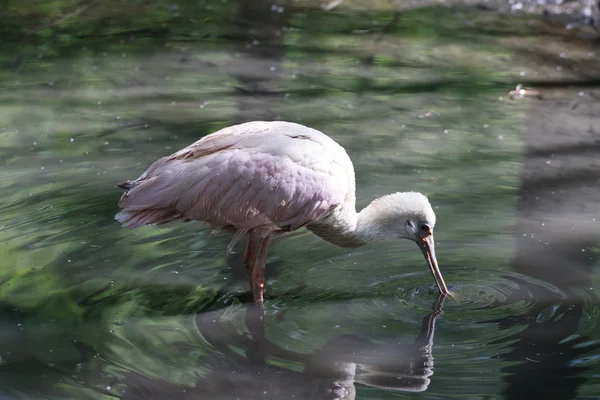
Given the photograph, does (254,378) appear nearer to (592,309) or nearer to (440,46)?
(592,309)

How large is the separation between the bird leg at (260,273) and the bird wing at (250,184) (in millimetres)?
218

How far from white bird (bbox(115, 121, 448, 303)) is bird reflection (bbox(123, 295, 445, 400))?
1.75ft

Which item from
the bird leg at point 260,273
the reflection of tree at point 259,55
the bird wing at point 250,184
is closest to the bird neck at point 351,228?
the bird wing at point 250,184

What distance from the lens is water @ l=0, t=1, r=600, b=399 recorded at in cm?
487

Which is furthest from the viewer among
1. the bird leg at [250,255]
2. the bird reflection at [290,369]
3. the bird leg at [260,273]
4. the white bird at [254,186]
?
the bird leg at [250,255]

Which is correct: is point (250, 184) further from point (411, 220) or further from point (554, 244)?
point (554, 244)

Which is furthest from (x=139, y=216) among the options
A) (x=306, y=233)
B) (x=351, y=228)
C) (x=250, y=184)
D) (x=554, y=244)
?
(x=554, y=244)

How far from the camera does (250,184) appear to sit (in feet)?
17.6

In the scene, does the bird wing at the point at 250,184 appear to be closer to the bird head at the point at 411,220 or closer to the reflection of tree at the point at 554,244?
the bird head at the point at 411,220

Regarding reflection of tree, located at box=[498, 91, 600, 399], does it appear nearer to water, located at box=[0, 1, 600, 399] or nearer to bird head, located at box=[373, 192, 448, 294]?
water, located at box=[0, 1, 600, 399]

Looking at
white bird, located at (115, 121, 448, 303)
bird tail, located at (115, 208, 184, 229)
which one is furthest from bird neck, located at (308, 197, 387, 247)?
bird tail, located at (115, 208, 184, 229)

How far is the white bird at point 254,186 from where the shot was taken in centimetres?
535

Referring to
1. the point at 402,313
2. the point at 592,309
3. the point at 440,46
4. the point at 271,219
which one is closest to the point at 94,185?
the point at 271,219

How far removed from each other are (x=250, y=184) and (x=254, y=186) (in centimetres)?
2
